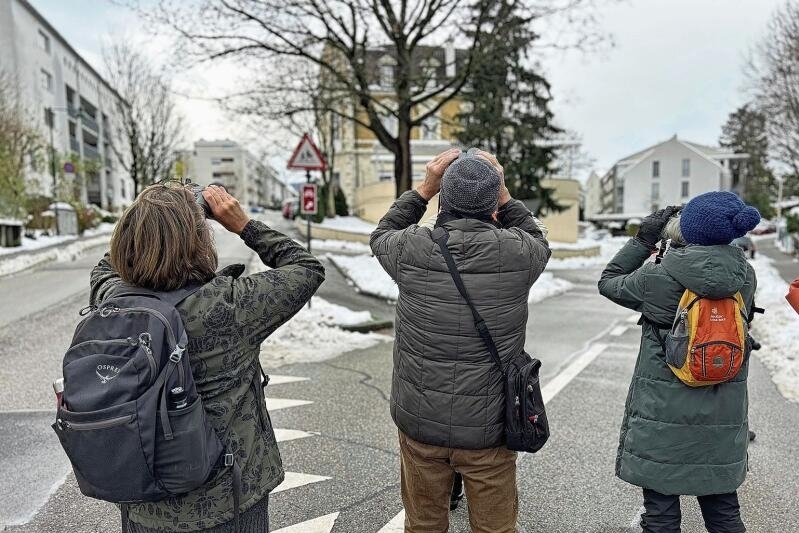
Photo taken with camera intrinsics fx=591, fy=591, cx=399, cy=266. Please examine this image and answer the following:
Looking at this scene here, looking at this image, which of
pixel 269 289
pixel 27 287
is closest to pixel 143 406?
pixel 269 289

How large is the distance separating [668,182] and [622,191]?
6.63 m

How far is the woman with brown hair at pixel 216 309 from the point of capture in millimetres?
1911

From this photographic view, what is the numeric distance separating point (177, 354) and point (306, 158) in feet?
29.4

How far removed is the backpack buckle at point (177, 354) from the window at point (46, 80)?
5259cm

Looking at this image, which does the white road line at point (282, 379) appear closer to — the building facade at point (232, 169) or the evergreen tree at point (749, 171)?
the evergreen tree at point (749, 171)

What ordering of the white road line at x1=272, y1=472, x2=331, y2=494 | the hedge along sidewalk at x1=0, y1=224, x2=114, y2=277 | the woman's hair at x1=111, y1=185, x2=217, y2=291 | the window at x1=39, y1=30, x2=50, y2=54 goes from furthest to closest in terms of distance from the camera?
the window at x1=39, y1=30, x2=50, y2=54 → the hedge along sidewalk at x1=0, y1=224, x2=114, y2=277 → the white road line at x1=272, y1=472, x2=331, y2=494 → the woman's hair at x1=111, y1=185, x2=217, y2=291

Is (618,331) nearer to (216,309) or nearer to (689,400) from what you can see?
(689,400)

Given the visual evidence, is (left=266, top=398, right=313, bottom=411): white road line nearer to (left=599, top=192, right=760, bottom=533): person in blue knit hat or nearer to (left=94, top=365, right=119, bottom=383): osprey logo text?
(left=599, top=192, right=760, bottom=533): person in blue knit hat

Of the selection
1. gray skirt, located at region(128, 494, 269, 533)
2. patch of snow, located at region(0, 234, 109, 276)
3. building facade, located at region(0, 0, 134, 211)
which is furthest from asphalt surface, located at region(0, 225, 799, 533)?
building facade, located at region(0, 0, 134, 211)

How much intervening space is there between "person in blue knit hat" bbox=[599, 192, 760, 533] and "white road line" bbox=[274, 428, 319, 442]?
8.95 ft

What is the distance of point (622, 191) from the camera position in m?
87.4

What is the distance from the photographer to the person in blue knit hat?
101 inches

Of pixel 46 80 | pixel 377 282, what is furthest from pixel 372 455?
pixel 46 80

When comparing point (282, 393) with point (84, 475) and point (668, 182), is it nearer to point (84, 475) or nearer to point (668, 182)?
point (84, 475)
